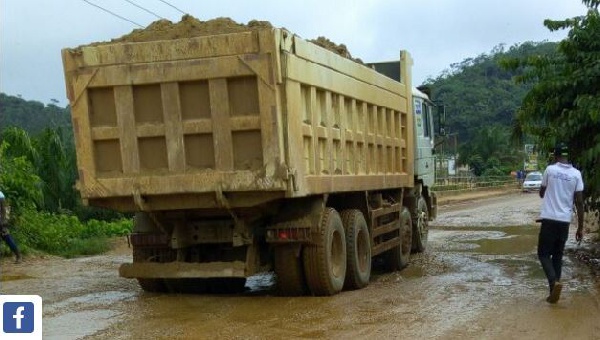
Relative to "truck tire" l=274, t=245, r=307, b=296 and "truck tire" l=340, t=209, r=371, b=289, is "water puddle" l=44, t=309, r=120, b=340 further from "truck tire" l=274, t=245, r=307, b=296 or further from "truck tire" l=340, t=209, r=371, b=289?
"truck tire" l=340, t=209, r=371, b=289

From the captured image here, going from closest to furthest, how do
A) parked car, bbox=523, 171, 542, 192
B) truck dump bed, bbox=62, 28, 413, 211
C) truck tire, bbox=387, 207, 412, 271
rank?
truck dump bed, bbox=62, 28, 413, 211
truck tire, bbox=387, 207, 412, 271
parked car, bbox=523, 171, 542, 192

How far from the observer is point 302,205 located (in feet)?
29.1

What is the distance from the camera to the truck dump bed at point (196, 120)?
784 cm

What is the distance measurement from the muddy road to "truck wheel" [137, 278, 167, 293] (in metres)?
0.13

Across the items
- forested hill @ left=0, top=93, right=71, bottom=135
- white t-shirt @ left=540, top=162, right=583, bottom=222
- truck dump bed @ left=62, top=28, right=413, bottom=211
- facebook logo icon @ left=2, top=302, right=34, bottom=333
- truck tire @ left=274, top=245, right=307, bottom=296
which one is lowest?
truck tire @ left=274, top=245, right=307, bottom=296

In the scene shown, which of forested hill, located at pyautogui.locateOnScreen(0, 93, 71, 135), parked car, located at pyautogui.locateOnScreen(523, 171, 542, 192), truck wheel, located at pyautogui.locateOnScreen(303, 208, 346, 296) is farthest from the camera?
forested hill, located at pyautogui.locateOnScreen(0, 93, 71, 135)

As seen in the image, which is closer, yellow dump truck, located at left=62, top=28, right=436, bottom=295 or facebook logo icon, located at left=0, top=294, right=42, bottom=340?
facebook logo icon, located at left=0, top=294, right=42, bottom=340

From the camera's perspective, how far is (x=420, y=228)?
14.3 meters

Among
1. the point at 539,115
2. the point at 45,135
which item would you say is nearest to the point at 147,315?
the point at 539,115

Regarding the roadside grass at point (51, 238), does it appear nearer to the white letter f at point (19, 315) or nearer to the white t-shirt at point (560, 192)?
the white t-shirt at point (560, 192)

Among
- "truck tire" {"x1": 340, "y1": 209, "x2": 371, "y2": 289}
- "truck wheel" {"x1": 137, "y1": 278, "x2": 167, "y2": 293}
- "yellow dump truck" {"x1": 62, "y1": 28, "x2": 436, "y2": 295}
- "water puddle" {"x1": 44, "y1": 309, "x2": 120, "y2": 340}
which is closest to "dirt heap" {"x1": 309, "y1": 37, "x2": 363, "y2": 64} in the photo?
"yellow dump truck" {"x1": 62, "y1": 28, "x2": 436, "y2": 295}

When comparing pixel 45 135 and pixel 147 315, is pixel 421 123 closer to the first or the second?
pixel 147 315

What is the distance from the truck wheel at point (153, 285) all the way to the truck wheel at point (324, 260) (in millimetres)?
1825

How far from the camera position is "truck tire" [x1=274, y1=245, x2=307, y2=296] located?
878 cm
